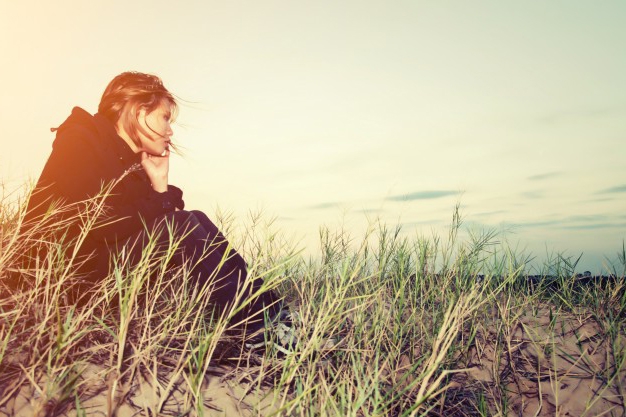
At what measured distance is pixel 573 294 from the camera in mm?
3160

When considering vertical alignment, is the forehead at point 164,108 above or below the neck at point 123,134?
above

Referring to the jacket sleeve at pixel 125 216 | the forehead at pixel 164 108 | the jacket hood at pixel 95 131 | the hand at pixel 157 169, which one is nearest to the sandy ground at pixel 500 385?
the jacket sleeve at pixel 125 216

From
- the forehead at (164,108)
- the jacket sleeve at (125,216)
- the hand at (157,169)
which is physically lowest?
the jacket sleeve at (125,216)

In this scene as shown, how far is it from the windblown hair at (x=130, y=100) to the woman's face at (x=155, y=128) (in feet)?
0.07

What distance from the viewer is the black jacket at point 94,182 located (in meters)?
2.38

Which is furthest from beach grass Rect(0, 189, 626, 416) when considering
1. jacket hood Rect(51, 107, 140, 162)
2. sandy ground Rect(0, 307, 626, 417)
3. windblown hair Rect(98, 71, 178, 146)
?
windblown hair Rect(98, 71, 178, 146)

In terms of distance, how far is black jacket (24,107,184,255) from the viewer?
7.80ft

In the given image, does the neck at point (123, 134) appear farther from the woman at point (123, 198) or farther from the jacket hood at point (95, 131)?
the jacket hood at point (95, 131)

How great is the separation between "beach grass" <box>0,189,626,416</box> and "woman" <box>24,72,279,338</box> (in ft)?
0.25

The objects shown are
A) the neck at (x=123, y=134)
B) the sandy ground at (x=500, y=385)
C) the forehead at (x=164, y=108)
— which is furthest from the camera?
the forehead at (x=164, y=108)

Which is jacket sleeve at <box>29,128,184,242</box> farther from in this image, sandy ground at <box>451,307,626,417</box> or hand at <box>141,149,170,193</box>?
sandy ground at <box>451,307,626,417</box>

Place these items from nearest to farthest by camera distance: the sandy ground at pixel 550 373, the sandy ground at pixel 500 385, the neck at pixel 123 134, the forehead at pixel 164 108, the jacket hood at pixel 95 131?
1. the sandy ground at pixel 500 385
2. the sandy ground at pixel 550 373
3. the jacket hood at pixel 95 131
4. the neck at pixel 123 134
5. the forehead at pixel 164 108

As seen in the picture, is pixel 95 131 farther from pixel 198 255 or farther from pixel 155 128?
pixel 198 255

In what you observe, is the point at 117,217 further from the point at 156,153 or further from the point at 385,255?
the point at 385,255
